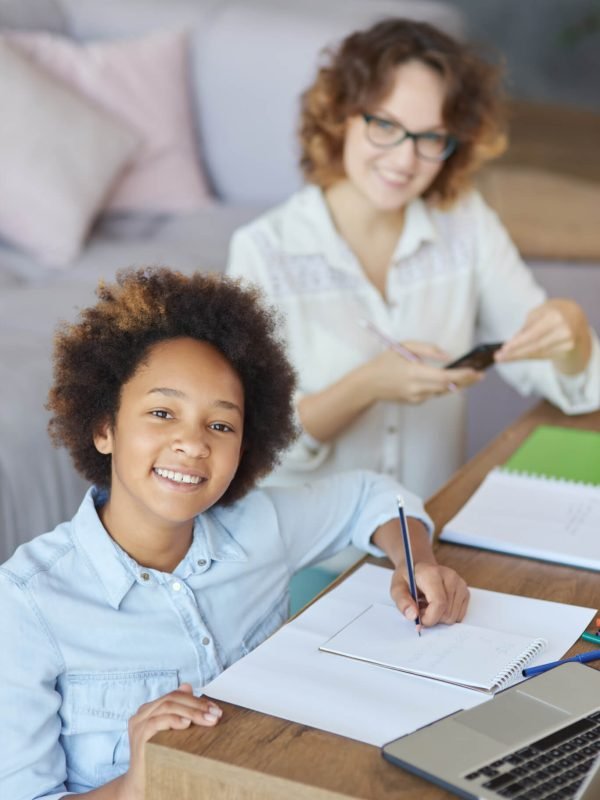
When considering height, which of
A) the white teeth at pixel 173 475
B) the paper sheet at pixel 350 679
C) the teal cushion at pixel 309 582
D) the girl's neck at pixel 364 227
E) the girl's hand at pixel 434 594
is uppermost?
the girl's neck at pixel 364 227

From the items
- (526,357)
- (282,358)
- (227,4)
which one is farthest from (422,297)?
(227,4)

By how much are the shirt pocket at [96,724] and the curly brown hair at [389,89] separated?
1070mm

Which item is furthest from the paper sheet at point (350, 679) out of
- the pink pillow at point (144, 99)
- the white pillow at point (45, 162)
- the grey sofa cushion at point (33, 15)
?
the grey sofa cushion at point (33, 15)

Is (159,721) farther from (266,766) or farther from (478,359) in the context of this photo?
(478,359)

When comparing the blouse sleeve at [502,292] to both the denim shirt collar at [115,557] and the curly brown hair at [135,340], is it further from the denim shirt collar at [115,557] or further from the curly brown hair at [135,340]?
the denim shirt collar at [115,557]

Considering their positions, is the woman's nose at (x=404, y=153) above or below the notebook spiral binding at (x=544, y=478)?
above

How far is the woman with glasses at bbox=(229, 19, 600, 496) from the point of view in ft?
5.89

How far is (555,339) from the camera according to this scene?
1760 mm

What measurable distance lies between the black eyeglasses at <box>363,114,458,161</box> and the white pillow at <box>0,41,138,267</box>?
3.02ft

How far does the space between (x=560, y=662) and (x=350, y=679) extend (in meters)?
0.19

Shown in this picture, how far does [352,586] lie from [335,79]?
0.98 metres

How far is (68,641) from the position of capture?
109 cm

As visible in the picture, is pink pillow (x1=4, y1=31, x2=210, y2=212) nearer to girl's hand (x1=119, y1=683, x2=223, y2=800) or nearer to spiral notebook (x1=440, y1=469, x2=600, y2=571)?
spiral notebook (x1=440, y1=469, x2=600, y2=571)

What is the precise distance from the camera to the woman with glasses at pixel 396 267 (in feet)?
5.89
